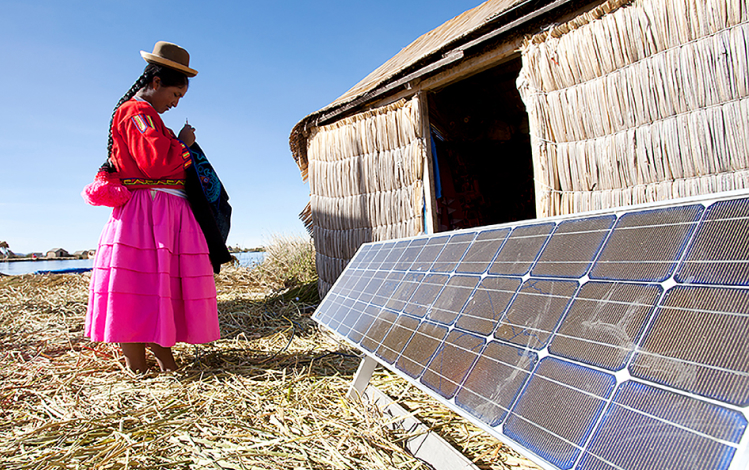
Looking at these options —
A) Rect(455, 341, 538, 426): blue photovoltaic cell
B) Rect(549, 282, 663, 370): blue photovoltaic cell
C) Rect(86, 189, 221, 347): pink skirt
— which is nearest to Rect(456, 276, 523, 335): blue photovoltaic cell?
Rect(455, 341, 538, 426): blue photovoltaic cell

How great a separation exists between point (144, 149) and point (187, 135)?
48 centimetres

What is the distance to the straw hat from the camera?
3.10 meters

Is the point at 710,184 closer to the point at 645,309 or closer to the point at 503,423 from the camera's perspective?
the point at 645,309

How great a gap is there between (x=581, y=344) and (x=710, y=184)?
218 cm

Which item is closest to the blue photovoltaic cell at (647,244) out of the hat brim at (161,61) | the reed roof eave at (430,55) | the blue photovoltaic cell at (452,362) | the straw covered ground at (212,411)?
the blue photovoltaic cell at (452,362)

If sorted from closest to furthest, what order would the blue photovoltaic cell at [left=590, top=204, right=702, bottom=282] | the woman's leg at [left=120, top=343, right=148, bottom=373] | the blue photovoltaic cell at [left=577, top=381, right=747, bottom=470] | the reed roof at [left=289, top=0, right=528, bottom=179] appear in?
the blue photovoltaic cell at [left=577, top=381, right=747, bottom=470] → the blue photovoltaic cell at [left=590, top=204, right=702, bottom=282] → the woman's leg at [left=120, top=343, right=148, bottom=373] → the reed roof at [left=289, top=0, right=528, bottom=179]

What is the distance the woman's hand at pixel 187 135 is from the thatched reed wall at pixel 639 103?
9.67 feet

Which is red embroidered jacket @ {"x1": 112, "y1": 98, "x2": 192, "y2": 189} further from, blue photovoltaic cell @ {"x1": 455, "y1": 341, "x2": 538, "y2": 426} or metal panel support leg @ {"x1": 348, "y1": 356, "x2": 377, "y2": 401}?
blue photovoltaic cell @ {"x1": 455, "y1": 341, "x2": 538, "y2": 426}

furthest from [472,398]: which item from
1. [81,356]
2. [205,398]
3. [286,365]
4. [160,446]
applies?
[81,356]

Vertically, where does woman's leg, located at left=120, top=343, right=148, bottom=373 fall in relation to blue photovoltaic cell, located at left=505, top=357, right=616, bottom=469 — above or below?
below

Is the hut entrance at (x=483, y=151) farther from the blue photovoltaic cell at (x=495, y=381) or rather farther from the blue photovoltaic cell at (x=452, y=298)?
the blue photovoltaic cell at (x=495, y=381)

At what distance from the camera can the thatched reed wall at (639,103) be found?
98.3 inches

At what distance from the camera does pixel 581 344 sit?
1217mm

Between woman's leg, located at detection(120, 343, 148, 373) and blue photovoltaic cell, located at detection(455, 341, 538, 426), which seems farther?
woman's leg, located at detection(120, 343, 148, 373)
